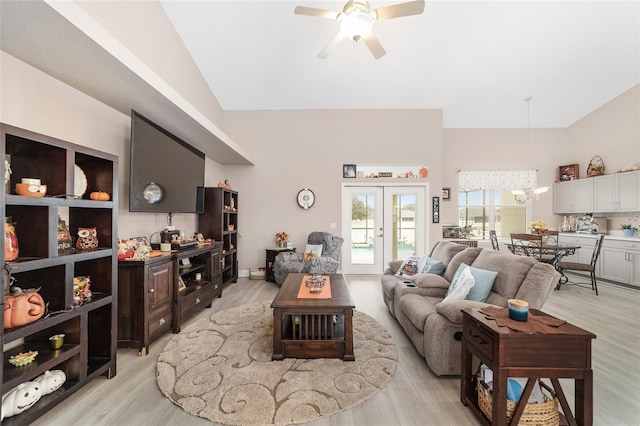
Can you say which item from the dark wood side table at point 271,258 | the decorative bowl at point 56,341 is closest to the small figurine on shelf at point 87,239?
the decorative bowl at point 56,341

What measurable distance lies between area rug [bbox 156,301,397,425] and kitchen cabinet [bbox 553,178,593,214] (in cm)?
597

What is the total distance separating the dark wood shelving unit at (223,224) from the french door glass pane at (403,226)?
3.39 meters

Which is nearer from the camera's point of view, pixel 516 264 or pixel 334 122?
pixel 516 264

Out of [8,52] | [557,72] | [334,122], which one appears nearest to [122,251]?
[8,52]

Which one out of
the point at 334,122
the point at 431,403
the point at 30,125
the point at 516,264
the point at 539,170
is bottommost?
the point at 431,403

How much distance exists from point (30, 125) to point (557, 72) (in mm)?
7124

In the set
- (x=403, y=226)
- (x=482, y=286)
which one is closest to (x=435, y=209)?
(x=403, y=226)

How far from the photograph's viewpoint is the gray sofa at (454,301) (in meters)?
1.96

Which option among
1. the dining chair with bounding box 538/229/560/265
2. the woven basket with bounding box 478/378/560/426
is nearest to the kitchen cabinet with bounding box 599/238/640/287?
the dining chair with bounding box 538/229/560/265

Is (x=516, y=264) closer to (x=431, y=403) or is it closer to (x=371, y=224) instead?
(x=431, y=403)

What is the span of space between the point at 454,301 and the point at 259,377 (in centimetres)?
169

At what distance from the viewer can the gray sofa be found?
196 centimetres

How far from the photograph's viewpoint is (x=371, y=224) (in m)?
5.65

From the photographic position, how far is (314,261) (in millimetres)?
4344
